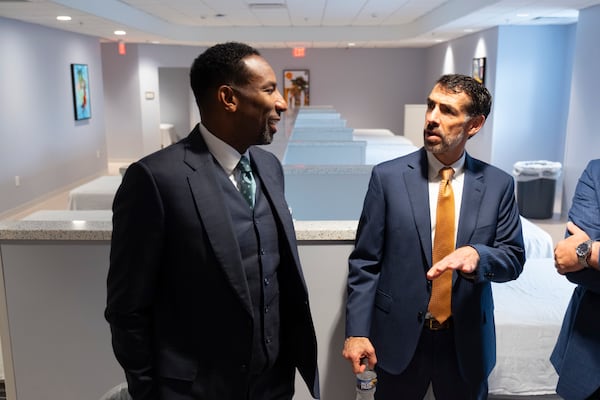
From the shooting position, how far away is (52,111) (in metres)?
8.69

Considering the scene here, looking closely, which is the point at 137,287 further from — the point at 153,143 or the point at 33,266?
the point at 153,143

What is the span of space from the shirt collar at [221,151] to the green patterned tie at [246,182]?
0.08ft

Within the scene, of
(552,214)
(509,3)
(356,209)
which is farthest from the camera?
(552,214)

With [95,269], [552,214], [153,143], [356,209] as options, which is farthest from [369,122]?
[95,269]

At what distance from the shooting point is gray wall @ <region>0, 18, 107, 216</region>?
7402 mm

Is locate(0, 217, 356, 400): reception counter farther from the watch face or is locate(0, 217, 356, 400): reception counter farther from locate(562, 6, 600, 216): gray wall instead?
locate(562, 6, 600, 216): gray wall

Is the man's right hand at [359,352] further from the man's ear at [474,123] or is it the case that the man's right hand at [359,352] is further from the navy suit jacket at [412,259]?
the man's ear at [474,123]

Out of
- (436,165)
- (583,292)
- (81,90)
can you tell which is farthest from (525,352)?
(81,90)

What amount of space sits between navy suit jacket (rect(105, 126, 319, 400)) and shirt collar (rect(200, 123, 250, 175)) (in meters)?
0.02

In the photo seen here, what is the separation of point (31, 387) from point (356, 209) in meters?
2.25

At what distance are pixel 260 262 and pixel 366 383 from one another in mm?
499

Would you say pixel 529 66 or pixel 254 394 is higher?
pixel 529 66

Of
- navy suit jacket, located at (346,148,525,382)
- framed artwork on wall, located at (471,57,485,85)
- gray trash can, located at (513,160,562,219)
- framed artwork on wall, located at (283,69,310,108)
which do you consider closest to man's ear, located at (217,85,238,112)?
navy suit jacket, located at (346,148,525,382)

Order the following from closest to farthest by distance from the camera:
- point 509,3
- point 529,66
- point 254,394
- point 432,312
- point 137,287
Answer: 1. point 137,287
2. point 254,394
3. point 432,312
4. point 509,3
5. point 529,66
